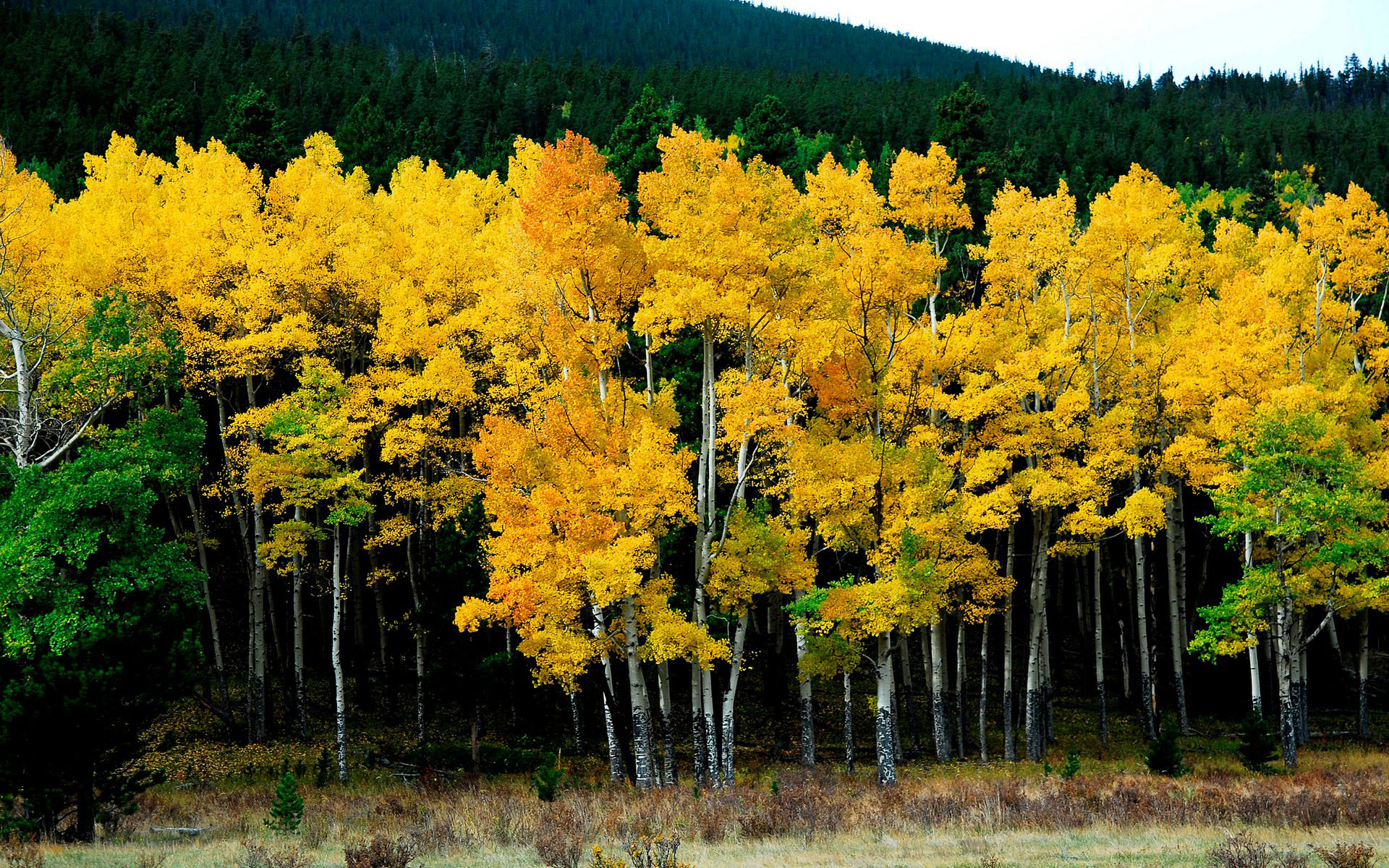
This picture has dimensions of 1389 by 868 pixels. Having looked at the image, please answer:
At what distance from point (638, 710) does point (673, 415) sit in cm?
566

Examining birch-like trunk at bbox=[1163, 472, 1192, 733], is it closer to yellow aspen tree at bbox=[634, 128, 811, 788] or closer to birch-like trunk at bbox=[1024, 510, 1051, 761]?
birch-like trunk at bbox=[1024, 510, 1051, 761]

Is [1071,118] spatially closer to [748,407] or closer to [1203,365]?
[1203,365]

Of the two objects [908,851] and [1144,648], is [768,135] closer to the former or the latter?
[1144,648]

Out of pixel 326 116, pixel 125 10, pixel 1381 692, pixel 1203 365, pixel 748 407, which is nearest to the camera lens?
pixel 748 407

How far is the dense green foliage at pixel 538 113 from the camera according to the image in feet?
155

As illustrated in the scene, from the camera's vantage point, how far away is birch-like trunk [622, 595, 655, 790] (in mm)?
19438

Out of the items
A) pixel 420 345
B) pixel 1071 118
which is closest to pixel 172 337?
pixel 420 345

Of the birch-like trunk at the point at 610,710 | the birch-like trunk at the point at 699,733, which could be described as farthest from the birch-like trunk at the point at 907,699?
the birch-like trunk at the point at 610,710

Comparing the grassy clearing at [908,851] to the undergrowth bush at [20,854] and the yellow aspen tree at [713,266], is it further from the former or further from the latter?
the yellow aspen tree at [713,266]

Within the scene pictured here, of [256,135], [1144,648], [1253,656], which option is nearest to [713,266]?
[1144,648]

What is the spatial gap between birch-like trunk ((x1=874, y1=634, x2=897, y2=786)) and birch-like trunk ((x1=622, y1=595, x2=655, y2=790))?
4.55m

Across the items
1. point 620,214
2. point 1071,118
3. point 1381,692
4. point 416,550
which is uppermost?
point 1071,118

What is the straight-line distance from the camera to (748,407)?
19.3m

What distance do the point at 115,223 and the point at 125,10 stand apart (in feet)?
555
